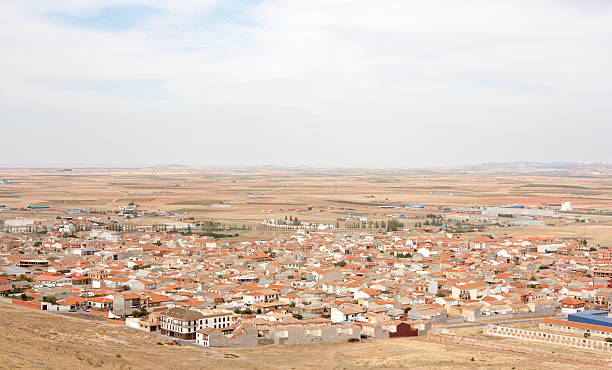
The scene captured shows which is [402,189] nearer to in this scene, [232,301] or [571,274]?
[571,274]

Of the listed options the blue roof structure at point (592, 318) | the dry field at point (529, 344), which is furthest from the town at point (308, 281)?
the dry field at point (529, 344)

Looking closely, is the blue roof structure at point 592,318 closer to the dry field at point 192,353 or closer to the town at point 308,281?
the town at point 308,281

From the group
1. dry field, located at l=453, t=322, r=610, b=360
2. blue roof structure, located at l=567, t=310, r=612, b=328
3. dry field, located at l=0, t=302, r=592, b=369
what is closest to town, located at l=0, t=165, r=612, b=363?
blue roof structure, located at l=567, t=310, r=612, b=328

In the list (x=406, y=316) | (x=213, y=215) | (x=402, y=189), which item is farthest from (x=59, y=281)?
(x=402, y=189)

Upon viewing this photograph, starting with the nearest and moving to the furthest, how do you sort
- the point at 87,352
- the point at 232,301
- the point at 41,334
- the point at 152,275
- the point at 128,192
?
the point at 87,352 < the point at 41,334 < the point at 232,301 < the point at 152,275 < the point at 128,192

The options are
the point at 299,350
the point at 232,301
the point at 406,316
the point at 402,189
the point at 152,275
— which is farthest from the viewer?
the point at 402,189

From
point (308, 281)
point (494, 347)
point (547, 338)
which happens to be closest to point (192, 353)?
point (494, 347)

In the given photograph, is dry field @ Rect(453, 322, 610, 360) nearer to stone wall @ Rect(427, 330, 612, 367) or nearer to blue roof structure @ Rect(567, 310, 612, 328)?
stone wall @ Rect(427, 330, 612, 367)
